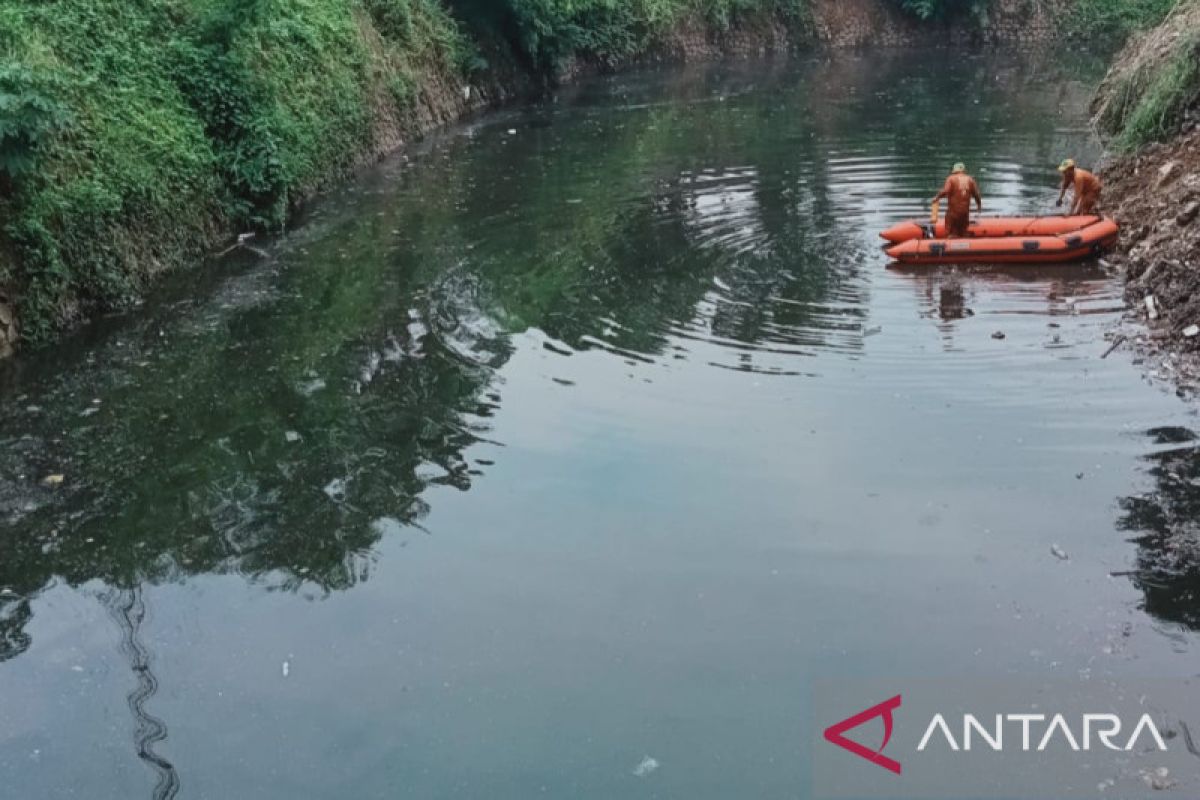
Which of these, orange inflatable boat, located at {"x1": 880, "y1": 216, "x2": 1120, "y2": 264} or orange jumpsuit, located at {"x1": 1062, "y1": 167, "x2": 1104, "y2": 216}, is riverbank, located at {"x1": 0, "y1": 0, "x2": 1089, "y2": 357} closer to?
orange inflatable boat, located at {"x1": 880, "y1": 216, "x2": 1120, "y2": 264}

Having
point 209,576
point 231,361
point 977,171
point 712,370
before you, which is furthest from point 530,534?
point 977,171

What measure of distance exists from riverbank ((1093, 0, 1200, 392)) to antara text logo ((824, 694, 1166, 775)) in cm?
446

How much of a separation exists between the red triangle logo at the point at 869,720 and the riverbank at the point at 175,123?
8.67 meters

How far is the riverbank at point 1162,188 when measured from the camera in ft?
32.8

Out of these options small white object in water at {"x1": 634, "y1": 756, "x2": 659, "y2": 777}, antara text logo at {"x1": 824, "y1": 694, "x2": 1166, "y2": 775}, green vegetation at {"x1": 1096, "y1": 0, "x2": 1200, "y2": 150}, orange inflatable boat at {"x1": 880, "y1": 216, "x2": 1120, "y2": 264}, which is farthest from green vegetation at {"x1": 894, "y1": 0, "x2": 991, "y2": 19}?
small white object in water at {"x1": 634, "y1": 756, "x2": 659, "y2": 777}

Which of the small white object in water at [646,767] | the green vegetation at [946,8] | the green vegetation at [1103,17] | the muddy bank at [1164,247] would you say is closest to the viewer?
the small white object in water at [646,767]

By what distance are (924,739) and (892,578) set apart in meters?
1.42

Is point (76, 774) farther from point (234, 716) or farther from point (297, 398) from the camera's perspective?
point (297, 398)

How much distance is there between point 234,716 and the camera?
609 centimetres

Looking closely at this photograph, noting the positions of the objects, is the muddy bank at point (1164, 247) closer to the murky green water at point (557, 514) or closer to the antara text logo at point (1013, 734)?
the murky green water at point (557, 514)

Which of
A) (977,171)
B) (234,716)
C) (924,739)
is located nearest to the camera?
(924,739)

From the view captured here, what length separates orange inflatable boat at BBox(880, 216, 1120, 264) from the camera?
40.5 ft

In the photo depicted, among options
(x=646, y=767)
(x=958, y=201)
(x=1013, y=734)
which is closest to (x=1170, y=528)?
(x=1013, y=734)

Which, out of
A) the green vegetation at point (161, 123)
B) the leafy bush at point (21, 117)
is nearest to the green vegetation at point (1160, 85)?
the green vegetation at point (161, 123)
